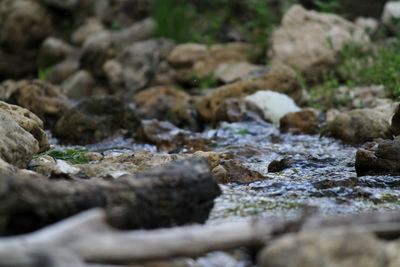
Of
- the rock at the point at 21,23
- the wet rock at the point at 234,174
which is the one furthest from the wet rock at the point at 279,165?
the rock at the point at 21,23

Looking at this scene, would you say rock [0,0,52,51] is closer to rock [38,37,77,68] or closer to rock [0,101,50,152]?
rock [38,37,77,68]

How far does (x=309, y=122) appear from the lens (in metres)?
8.37

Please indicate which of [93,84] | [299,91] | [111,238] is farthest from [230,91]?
[111,238]

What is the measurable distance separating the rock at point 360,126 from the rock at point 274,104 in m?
1.45

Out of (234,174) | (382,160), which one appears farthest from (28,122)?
(382,160)

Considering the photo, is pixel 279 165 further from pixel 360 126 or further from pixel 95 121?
pixel 95 121

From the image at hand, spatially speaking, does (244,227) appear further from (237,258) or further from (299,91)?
(299,91)

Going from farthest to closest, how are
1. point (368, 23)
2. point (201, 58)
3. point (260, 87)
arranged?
point (368, 23) → point (201, 58) → point (260, 87)

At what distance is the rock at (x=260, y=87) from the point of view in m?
9.52

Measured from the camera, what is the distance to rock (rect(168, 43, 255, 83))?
12.7 metres

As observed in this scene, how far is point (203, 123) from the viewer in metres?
9.39

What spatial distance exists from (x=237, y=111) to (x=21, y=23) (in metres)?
9.61

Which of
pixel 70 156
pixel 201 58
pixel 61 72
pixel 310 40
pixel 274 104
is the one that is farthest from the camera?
pixel 61 72

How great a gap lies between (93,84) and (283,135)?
252 inches
